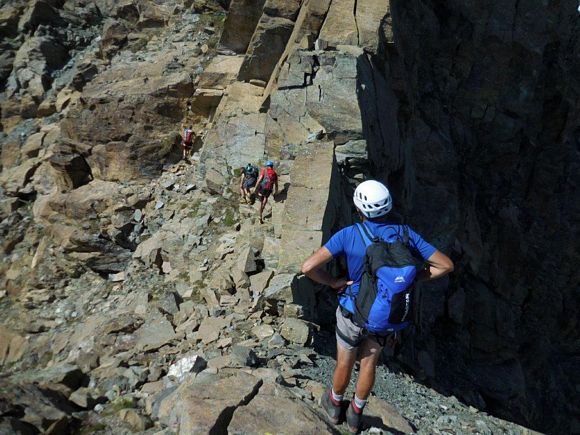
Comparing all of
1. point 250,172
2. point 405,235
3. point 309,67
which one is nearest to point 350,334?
point 405,235

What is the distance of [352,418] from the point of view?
16.8ft

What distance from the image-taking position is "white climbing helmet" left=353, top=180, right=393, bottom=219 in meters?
4.62

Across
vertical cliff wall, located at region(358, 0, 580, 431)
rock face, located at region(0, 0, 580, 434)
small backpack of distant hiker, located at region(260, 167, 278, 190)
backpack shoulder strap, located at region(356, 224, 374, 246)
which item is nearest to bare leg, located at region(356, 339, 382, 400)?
rock face, located at region(0, 0, 580, 434)

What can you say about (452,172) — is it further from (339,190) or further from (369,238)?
(369,238)

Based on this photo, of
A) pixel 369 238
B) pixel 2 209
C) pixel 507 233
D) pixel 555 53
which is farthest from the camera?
pixel 555 53

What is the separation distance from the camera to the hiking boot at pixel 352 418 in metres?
5.10

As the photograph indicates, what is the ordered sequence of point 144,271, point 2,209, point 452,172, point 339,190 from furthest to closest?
point 452,172, point 2,209, point 144,271, point 339,190

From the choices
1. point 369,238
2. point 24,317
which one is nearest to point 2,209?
point 24,317

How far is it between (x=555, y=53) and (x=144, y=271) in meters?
25.4

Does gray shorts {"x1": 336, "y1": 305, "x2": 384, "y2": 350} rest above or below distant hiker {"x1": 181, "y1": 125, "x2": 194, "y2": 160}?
above

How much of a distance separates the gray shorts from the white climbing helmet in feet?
3.54

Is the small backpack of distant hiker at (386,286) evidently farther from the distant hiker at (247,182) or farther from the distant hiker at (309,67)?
the distant hiker at (309,67)

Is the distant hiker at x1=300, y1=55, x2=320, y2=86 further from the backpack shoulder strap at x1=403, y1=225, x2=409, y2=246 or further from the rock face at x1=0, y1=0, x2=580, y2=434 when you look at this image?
the backpack shoulder strap at x1=403, y1=225, x2=409, y2=246

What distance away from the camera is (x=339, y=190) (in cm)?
1112
